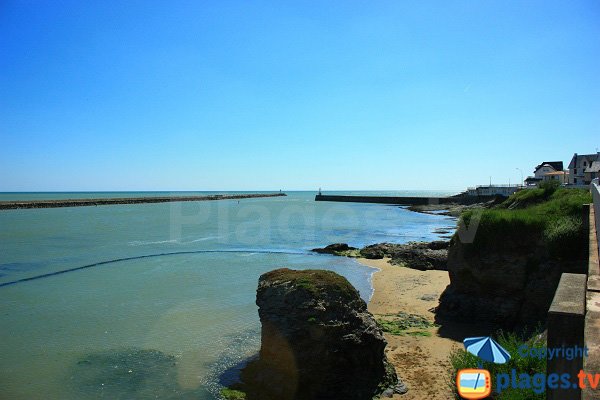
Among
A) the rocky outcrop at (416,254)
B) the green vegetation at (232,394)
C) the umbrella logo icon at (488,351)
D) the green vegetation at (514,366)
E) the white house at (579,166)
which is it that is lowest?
the green vegetation at (232,394)

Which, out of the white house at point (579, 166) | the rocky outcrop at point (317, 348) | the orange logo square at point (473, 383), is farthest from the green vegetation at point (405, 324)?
the white house at point (579, 166)

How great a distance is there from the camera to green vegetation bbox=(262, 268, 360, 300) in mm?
10703

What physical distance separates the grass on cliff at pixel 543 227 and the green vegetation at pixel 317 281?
24.4ft

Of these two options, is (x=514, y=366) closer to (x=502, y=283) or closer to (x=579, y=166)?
(x=502, y=283)

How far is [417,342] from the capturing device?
13.2 metres

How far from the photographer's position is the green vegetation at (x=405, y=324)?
46.7 feet

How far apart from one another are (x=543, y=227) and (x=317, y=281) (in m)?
9.31

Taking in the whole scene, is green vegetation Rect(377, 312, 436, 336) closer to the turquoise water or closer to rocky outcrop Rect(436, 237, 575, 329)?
rocky outcrop Rect(436, 237, 575, 329)

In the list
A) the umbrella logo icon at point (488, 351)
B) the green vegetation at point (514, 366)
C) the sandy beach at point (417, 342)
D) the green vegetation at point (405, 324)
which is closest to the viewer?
the green vegetation at point (514, 366)

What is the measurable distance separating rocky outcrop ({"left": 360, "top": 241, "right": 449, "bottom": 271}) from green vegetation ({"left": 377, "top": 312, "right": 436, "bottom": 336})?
11.2m

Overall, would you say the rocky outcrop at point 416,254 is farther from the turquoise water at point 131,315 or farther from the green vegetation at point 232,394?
Answer: the green vegetation at point 232,394

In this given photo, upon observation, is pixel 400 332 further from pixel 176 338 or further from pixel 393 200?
pixel 393 200

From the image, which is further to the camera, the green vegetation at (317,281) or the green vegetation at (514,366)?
the green vegetation at (317,281)

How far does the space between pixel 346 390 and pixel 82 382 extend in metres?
7.30
